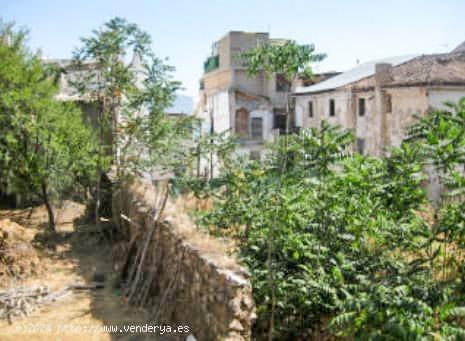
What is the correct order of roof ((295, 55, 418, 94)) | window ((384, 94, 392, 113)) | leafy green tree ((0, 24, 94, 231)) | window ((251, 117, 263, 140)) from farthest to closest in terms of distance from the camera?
window ((251, 117, 263, 140))
roof ((295, 55, 418, 94))
window ((384, 94, 392, 113))
leafy green tree ((0, 24, 94, 231))

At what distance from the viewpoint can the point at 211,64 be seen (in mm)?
37219

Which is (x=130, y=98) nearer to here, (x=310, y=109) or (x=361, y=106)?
(x=361, y=106)

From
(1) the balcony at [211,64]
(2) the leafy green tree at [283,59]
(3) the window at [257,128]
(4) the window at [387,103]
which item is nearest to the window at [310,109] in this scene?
(3) the window at [257,128]

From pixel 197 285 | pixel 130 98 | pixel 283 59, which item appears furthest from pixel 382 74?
pixel 197 285

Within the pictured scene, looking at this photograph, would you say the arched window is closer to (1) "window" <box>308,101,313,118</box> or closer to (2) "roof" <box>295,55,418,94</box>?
(2) "roof" <box>295,55,418,94</box>

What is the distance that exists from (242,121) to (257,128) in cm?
112

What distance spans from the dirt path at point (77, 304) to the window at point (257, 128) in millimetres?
19706

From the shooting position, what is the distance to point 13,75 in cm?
1327

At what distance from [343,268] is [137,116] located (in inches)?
390

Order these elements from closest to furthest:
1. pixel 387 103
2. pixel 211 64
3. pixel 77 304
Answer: pixel 77 304 < pixel 387 103 < pixel 211 64

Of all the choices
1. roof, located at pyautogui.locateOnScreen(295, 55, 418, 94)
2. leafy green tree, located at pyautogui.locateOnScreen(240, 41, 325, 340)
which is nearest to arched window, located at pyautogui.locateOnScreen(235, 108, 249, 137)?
roof, located at pyautogui.locateOnScreen(295, 55, 418, 94)

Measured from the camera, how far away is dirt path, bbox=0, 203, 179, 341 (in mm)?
8164

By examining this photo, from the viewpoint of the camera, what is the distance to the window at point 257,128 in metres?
33.1

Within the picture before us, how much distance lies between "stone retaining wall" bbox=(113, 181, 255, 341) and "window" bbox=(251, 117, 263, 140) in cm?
2279
